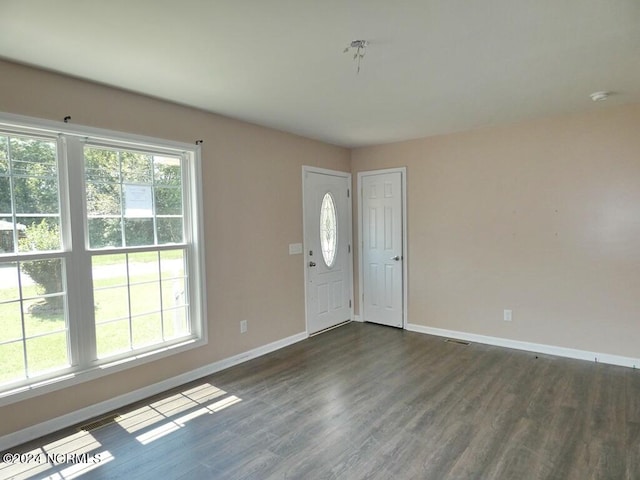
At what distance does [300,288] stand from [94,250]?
2.32m

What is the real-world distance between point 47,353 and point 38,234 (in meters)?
0.83

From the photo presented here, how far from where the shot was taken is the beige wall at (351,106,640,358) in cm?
351

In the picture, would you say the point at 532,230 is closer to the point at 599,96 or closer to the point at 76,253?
the point at 599,96

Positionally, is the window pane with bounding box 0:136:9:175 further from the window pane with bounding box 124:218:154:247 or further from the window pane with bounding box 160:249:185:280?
the window pane with bounding box 160:249:185:280

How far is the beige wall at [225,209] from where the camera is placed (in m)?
2.52

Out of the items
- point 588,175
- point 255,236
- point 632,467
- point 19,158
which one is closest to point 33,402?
point 19,158

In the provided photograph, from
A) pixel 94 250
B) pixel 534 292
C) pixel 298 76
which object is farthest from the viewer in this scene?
pixel 534 292

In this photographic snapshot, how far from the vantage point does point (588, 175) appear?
3629 mm

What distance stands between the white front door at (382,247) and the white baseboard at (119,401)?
1661 millimetres

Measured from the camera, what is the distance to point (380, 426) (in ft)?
8.49

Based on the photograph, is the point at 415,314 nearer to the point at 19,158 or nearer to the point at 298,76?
the point at 298,76

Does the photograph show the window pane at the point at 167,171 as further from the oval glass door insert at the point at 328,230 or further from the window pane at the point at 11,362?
the oval glass door insert at the point at 328,230

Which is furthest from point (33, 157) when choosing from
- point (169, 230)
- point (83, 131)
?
point (169, 230)

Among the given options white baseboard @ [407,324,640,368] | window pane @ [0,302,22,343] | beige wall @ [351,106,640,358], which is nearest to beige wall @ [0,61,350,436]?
window pane @ [0,302,22,343]
